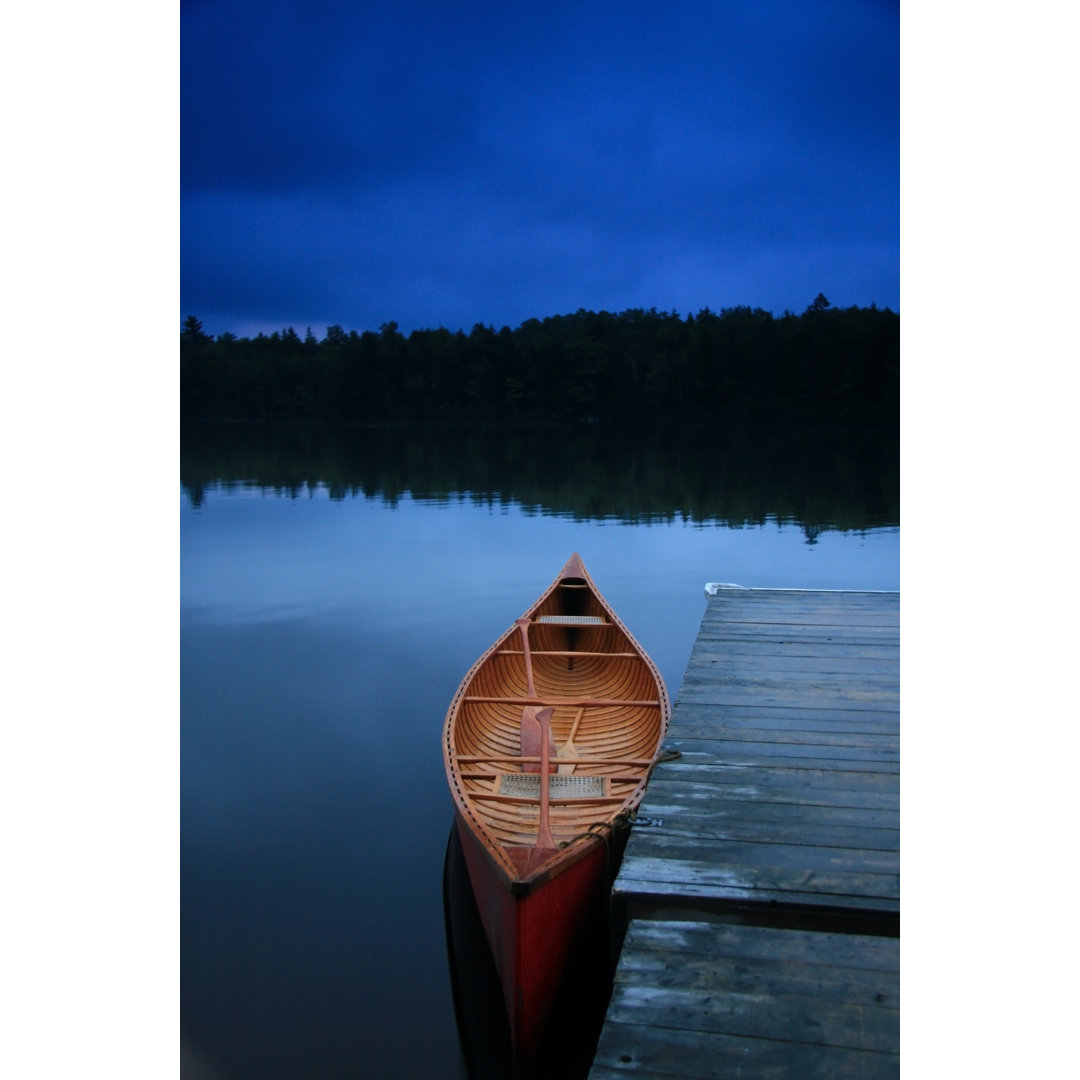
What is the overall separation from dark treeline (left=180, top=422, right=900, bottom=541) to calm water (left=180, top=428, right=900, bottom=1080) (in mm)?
195

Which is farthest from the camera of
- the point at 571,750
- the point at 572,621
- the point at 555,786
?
the point at 572,621

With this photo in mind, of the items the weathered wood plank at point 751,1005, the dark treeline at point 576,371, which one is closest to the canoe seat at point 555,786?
the weathered wood plank at point 751,1005

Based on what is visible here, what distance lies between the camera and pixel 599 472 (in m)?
26.0

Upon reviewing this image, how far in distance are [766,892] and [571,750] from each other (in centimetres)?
246

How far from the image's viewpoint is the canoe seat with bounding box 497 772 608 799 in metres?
4.10

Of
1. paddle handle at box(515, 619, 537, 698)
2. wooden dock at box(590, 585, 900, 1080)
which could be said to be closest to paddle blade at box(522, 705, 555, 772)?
paddle handle at box(515, 619, 537, 698)

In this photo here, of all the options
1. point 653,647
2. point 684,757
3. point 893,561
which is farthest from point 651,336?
point 684,757

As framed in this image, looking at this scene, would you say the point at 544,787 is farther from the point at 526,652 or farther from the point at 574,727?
the point at 526,652

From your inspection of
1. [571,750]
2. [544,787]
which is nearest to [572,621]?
[571,750]

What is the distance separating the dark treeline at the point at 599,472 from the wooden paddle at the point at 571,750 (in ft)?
36.2

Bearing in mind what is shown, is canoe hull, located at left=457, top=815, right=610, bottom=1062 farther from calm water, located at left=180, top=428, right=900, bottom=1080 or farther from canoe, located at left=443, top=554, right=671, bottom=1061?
calm water, located at left=180, top=428, right=900, bottom=1080

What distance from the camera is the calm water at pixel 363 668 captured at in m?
3.75
